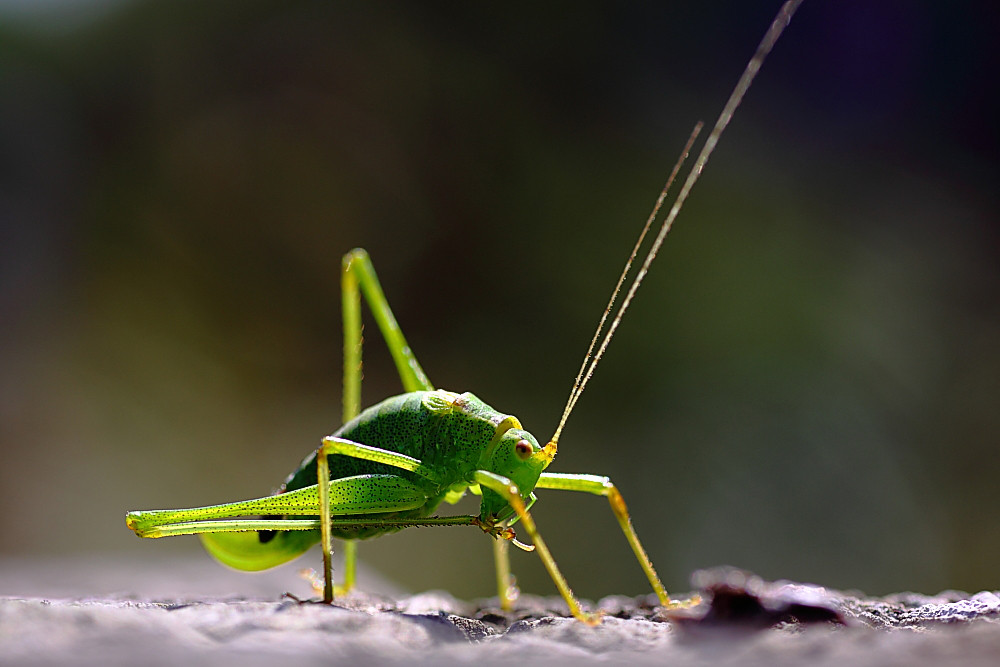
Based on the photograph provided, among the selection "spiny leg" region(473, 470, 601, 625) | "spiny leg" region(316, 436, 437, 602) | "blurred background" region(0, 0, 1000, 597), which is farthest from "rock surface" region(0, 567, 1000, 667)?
"blurred background" region(0, 0, 1000, 597)

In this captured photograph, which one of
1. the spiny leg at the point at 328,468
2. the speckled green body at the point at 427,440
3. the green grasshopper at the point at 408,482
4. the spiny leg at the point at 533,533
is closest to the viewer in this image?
the spiny leg at the point at 533,533

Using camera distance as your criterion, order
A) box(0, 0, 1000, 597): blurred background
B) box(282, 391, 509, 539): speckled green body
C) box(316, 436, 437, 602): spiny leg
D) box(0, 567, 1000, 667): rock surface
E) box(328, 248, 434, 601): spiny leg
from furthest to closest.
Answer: box(0, 0, 1000, 597): blurred background → box(328, 248, 434, 601): spiny leg → box(282, 391, 509, 539): speckled green body → box(316, 436, 437, 602): spiny leg → box(0, 567, 1000, 667): rock surface

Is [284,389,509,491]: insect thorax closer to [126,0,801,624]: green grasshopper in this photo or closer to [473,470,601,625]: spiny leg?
[126,0,801,624]: green grasshopper

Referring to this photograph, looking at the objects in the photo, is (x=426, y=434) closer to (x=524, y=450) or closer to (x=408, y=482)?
(x=408, y=482)

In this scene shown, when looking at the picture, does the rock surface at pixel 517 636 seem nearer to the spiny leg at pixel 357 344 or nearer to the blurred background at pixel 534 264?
the spiny leg at pixel 357 344

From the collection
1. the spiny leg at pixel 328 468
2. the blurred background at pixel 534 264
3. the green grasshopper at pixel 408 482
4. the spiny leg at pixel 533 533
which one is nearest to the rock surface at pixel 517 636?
the spiny leg at pixel 533 533

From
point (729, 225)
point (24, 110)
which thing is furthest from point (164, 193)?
point (729, 225)
